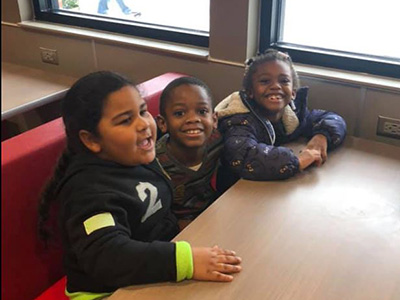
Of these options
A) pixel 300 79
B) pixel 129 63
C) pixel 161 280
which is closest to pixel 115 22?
pixel 129 63

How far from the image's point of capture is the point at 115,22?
227 cm

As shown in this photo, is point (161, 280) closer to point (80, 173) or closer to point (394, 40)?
point (80, 173)

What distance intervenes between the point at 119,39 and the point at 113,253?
4.84ft

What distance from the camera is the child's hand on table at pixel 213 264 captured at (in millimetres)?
959

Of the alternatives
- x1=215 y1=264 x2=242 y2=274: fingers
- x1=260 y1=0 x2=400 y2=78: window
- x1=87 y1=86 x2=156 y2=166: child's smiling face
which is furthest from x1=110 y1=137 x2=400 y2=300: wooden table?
x1=260 y1=0 x2=400 y2=78: window

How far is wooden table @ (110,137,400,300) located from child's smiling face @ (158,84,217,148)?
0.64ft

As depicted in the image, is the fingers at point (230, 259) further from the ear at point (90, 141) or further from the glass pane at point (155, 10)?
the glass pane at point (155, 10)

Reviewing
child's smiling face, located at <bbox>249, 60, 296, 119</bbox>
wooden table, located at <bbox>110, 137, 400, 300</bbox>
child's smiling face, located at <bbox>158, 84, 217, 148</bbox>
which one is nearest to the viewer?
wooden table, located at <bbox>110, 137, 400, 300</bbox>

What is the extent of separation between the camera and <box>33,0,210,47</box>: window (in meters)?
2.08

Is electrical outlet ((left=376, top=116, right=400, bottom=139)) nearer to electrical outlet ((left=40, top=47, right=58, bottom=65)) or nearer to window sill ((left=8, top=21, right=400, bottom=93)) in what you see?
window sill ((left=8, top=21, right=400, bottom=93))

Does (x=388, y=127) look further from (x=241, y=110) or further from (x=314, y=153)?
(x=241, y=110)

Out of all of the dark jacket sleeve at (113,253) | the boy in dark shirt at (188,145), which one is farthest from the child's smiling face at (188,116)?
the dark jacket sleeve at (113,253)

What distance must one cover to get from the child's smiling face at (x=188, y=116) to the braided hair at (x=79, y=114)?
9.1 inches

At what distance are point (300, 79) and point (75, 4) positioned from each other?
53.4 inches
